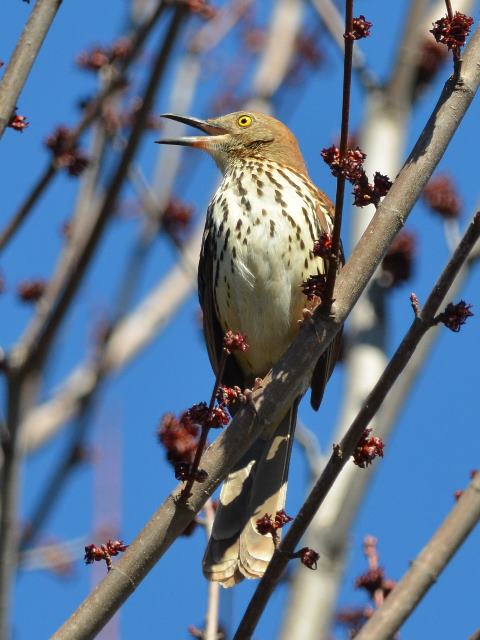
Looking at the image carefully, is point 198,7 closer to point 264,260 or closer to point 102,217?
point 102,217

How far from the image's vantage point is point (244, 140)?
17.9ft

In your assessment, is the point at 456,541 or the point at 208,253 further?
the point at 208,253

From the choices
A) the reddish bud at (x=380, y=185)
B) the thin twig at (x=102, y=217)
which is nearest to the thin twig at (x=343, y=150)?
the reddish bud at (x=380, y=185)

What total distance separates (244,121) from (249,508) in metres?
2.33

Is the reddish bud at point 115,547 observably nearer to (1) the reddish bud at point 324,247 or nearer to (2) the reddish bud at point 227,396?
(2) the reddish bud at point 227,396

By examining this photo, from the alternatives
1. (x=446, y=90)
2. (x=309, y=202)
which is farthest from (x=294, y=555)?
(x=309, y=202)

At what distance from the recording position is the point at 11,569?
3.11 meters

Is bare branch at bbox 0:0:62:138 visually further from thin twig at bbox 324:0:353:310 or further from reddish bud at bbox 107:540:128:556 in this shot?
reddish bud at bbox 107:540:128:556

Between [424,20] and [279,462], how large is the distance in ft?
11.7

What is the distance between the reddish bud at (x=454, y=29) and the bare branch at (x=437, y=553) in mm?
1109

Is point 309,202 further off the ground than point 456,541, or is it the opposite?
point 309,202

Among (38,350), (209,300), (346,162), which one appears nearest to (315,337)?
(346,162)

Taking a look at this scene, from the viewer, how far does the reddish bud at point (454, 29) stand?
8.86 feet

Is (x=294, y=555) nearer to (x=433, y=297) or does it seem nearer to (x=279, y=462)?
(x=433, y=297)
